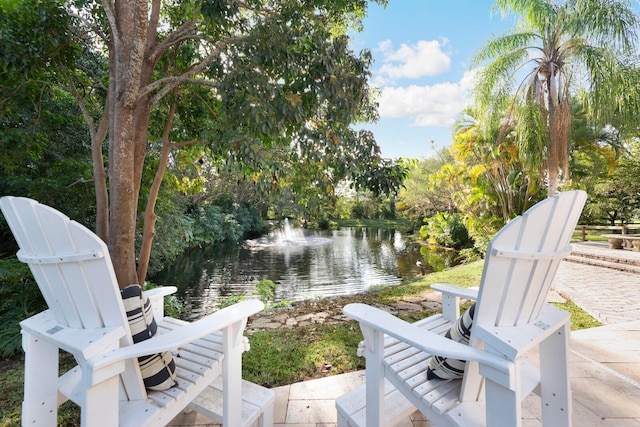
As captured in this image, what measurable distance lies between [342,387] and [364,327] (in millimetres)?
822

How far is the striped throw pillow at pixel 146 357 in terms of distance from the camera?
1.14 m

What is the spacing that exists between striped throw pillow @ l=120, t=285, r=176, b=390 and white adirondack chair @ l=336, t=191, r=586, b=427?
29.9 inches

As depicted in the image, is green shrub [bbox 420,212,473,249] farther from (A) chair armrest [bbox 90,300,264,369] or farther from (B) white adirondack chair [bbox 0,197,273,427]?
(B) white adirondack chair [bbox 0,197,273,427]

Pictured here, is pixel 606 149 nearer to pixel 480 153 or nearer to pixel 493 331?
pixel 480 153

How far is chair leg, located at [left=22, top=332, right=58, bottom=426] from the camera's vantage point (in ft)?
3.69

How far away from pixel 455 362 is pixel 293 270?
7.60 m

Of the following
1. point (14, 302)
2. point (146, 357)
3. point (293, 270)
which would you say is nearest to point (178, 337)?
point (146, 357)

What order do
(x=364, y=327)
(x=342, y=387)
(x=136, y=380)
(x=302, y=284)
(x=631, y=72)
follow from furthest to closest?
(x=302, y=284) < (x=631, y=72) < (x=342, y=387) < (x=364, y=327) < (x=136, y=380)

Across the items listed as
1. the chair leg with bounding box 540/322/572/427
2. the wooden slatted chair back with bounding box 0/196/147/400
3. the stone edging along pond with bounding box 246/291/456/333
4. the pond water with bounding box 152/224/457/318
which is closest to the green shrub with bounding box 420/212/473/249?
the pond water with bounding box 152/224/457/318

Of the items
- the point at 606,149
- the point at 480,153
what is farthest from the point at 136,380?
the point at 606,149

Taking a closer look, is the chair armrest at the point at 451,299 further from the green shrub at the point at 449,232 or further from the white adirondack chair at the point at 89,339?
the green shrub at the point at 449,232

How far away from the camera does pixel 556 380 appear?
4.00ft

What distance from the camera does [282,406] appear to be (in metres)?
1.66

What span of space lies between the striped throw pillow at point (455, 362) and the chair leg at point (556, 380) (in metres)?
0.40
